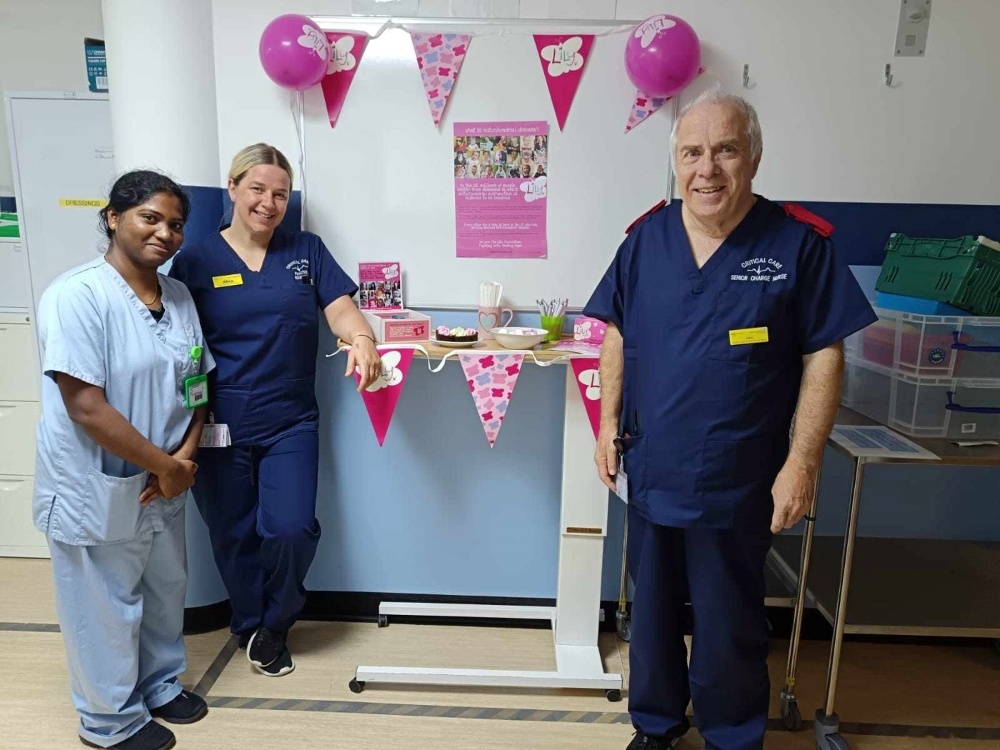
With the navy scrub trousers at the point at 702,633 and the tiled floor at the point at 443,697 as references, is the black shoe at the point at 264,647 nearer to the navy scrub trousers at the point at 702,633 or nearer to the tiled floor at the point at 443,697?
the tiled floor at the point at 443,697

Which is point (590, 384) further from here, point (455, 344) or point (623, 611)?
point (623, 611)

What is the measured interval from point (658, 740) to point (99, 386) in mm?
1594

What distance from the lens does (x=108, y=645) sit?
1733 millimetres

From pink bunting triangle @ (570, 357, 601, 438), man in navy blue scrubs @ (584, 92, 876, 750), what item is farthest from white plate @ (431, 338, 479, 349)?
man in navy blue scrubs @ (584, 92, 876, 750)

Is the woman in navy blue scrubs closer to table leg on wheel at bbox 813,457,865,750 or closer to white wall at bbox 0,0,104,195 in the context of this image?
table leg on wheel at bbox 813,457,865,750

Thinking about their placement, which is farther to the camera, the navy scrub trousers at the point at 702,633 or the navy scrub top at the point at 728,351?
the navy scrub trousers at the point at 702,633

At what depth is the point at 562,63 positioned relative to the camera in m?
2.14

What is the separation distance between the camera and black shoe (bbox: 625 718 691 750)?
1782 millimetres

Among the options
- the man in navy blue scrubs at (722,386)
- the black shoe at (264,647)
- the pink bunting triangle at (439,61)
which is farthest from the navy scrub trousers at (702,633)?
the pink bunting triangle at (439,61)

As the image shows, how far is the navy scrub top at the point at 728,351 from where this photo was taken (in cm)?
151

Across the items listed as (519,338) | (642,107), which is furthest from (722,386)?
(642,107)

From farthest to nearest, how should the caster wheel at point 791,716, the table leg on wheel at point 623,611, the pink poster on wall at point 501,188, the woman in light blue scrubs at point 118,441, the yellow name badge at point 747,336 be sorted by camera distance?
1. the table leg on wheel at point 623,611
2. the pink poster on wall at point 501,188
3. the caster wheel at point 791,716
4. the woman in light blue scrubs at point 118,441
5. the yellow name badge at point 747,336

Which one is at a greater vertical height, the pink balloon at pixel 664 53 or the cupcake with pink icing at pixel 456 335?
the pink balloon at pixel 664 53

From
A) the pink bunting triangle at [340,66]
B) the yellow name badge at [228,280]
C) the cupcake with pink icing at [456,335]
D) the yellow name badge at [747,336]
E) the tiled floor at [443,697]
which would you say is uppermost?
the pink bunting triangle at [340,66]
